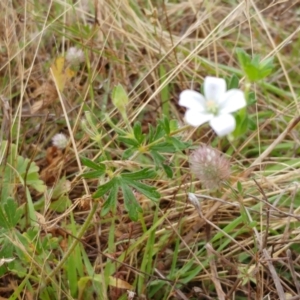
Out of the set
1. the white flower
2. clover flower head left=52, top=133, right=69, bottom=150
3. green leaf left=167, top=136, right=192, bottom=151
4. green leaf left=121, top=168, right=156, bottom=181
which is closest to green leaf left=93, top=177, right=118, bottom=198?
green leaf left=121, top=168, right=156, bottom=181

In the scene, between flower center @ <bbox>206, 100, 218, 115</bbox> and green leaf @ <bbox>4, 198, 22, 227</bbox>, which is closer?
flower center @ <bbox>206, 100, 218, 115</bbox>

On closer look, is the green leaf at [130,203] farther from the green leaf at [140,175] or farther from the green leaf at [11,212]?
the green leaf at [11,212]

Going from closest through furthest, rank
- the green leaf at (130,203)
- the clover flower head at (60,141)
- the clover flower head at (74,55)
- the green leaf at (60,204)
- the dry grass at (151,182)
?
1. the green leaf at (130,203)
2. the dry grass at (151,182)
3. the green leaf at (60,204)
4. the clover flower head at (60,141)
5. the clover flower head at (74,55)

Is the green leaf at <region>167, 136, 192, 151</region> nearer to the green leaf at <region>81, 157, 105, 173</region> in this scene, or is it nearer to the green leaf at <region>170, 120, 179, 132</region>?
the green leaf at <region>170, 120, 179, 132</region>

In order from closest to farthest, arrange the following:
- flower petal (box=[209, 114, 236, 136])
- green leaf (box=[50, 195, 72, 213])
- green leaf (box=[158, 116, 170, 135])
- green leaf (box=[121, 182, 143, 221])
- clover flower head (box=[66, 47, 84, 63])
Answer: flower petal (box=[209, 114, 236, 136]), green leaf (box=[158, 116, 170, 135]), green leaf (box=[121, 182, 143, 221]), green leaf (box=[50, 195, 72, 213]), clover flower head (box=[66, 47, 84, 63])

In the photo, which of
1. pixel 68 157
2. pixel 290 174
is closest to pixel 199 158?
pixel 290 174

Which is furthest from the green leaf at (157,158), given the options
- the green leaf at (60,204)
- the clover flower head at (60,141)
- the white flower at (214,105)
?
the clover flower head at (60,141)

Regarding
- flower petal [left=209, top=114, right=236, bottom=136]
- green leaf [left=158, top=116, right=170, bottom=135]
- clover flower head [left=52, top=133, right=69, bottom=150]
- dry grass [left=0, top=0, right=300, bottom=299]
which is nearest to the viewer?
flower petal [left=209, top=114, right=236, bottom=136]
